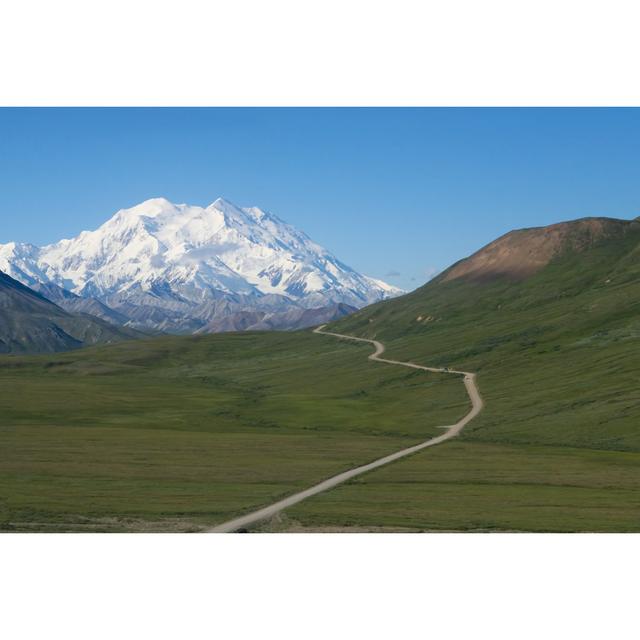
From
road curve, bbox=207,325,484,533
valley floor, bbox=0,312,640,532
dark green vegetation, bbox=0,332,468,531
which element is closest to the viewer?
road curve, bbox=207,325,484,533

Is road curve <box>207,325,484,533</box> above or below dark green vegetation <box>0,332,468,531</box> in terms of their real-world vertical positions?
below

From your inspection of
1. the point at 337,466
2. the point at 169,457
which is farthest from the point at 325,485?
the point at 169,457

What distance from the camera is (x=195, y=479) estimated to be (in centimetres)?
10406

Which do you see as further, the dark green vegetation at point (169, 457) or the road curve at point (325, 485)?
→ the dark green vegetation at point (169, 457)

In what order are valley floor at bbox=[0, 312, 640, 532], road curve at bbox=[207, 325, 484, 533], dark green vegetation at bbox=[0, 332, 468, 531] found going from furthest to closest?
dark green vegetation at bbox=[0, 332, 468, 531] → valley floor at bbox=[0, 312, 640, 532] → road curve at bbox=[207, 325, 484, 533]

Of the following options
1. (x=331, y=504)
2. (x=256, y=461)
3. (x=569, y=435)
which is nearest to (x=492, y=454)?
(x=569, y=435)

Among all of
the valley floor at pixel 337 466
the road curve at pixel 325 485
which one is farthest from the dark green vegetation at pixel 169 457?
the road curve at pixel 325 485

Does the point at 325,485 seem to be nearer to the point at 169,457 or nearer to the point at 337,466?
the point at 337,466

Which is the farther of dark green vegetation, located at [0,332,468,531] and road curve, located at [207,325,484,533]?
dark green vegetation, located at [0,332,468,531]

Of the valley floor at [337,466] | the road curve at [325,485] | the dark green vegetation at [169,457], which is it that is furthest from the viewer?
the dark green vegetation at [169,457]

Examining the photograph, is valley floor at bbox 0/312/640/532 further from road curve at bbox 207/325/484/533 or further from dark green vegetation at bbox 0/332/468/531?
road curve at bbox 207/325/484/533

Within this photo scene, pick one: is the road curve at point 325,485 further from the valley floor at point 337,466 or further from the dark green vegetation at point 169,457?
the dark green vegetation at point 169,457

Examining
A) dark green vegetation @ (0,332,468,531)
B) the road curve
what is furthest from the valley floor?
the road curve

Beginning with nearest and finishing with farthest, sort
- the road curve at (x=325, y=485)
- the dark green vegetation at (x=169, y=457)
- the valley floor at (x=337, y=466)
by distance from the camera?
the road curve at (x=325, y=485) → the valley floor at (x=337, y=466) → the dark green vegetation at (x=169, y=457)
